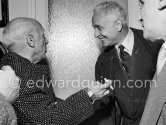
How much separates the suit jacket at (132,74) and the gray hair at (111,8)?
0.13 metres

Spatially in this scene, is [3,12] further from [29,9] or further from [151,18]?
[151,18]

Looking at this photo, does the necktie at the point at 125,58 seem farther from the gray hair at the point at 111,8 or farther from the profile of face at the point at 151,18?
the profile of face at the point at 151,18

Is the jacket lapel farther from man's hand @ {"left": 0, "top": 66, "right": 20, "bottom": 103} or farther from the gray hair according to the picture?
the gray hair

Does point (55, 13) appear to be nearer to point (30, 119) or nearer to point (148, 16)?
point (30, 119)

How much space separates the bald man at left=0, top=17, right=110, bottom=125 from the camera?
1249 millimetres

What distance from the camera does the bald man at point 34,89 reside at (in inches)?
49.2

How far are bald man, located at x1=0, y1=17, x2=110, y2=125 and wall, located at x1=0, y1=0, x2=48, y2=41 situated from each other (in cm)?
41

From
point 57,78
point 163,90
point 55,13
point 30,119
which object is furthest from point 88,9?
point 163,90

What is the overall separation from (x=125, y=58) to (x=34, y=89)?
0.63m

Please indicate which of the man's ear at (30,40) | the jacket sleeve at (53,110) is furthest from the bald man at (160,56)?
the man's ear at (30,40)

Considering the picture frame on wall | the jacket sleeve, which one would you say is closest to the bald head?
the jacket sleeve

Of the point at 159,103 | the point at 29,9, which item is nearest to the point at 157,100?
the point at 159,103

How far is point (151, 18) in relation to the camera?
819mm

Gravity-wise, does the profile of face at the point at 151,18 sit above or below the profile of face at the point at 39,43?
above
